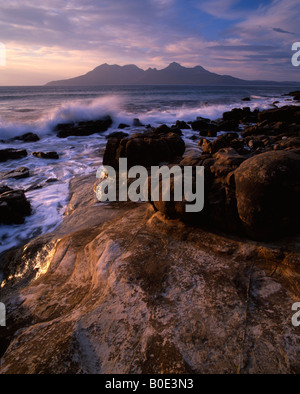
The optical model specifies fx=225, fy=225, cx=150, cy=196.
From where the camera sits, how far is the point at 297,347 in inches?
66.7

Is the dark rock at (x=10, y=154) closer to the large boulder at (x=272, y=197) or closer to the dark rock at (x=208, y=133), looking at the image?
the dark rock at (x=208, y=133)

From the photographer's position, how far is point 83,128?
14742 millimetres

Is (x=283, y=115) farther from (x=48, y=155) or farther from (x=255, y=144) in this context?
(x=48, y=155)

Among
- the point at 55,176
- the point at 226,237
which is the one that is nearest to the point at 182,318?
the point at 226,237

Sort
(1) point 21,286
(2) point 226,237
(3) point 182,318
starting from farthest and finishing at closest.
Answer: (1) point 21,286, (2) point 226,237, (3) point 182,318

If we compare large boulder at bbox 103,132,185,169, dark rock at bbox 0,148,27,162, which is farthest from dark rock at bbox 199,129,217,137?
dark rock at bbox 0,148,27,162

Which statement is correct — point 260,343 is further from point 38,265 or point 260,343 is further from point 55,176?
point 55,176

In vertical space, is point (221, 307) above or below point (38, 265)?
above

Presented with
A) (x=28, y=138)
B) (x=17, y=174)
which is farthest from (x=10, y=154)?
(x=28, y=138)

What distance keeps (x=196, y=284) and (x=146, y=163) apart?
15.8ft

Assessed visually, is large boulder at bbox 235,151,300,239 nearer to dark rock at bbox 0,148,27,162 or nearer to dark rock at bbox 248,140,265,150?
dark rock at bbox 248,140,265,150

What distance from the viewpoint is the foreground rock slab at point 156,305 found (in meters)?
1.74

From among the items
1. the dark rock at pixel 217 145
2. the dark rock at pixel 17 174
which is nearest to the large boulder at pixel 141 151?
the dark rock at pixel 217 145
